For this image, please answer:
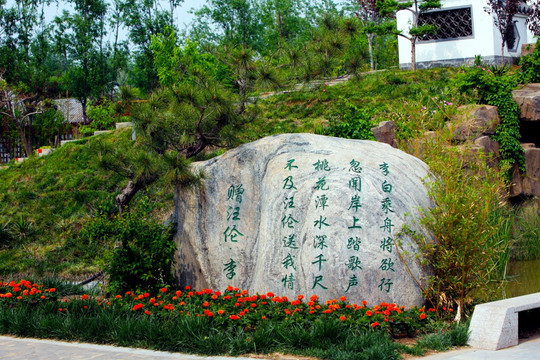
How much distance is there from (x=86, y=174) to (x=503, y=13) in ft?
44.7

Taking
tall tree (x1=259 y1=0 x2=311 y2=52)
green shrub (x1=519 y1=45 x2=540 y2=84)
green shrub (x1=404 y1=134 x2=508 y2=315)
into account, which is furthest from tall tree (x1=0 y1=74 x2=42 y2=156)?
green shrub (x1=404 y1=134 x2=508 y2=315)

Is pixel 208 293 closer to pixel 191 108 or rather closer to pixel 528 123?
pixel 191 108

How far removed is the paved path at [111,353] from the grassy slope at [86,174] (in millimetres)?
4879

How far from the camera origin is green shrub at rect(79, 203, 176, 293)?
790cm

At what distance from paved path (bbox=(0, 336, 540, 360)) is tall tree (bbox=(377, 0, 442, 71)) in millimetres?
14747

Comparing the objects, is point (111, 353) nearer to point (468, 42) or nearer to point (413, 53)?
point (413, 53)

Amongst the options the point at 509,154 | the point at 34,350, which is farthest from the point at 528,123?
the point at 34,350

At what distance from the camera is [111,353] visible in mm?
5641

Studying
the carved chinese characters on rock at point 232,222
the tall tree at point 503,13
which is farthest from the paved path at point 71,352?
the tall tree at point 503,13

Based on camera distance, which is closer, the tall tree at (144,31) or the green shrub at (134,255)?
the green shrub at (134,255)

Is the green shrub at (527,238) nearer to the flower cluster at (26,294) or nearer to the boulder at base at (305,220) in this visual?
the boulder at base at (305,220)

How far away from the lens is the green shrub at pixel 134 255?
25.9 feet

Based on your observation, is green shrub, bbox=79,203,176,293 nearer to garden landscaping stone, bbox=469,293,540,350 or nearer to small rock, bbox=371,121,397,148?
garden landscaping stone, bbox=469,293,540,350

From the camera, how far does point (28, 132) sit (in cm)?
2777
